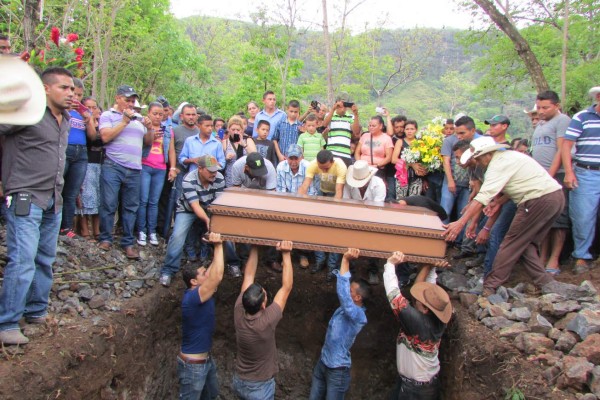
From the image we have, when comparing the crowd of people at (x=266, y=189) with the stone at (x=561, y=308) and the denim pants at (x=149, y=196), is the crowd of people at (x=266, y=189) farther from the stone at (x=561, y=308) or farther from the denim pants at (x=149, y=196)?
the stone at (x=561, y=308)

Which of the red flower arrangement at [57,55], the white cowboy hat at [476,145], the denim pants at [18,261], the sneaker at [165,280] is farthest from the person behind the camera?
the sneaker at [165,280]

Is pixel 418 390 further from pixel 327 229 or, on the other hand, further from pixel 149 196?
pixel 149 196

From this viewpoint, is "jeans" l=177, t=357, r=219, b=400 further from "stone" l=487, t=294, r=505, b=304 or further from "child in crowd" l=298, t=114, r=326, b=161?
"child in crowd" l=298, t=114, r=326, b=161

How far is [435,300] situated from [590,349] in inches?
44.8

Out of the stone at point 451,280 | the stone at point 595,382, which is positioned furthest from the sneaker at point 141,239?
the stone at point 595,382

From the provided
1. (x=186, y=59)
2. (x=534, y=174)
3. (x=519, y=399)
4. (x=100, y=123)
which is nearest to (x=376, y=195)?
(x=534, y=174)

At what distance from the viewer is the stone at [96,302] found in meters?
4.35

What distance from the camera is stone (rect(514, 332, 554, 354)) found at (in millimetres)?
3592

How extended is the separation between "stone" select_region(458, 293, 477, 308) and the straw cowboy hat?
2.93 ft

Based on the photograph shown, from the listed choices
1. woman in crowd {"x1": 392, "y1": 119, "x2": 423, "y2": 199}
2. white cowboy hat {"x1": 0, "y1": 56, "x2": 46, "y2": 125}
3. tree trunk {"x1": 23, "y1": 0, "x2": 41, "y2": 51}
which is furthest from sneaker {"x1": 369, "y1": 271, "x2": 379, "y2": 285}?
tree trunk {"x1": 23, "y1": 0, "x2": 41, "y2": 51}

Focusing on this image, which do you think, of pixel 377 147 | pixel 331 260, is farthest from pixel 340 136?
pixel 331 260

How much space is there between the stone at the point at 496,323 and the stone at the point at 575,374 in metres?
0.76

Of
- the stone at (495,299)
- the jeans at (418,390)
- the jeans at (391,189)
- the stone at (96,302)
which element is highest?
the jeans at (391,189)

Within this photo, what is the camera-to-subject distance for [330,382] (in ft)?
14.5
